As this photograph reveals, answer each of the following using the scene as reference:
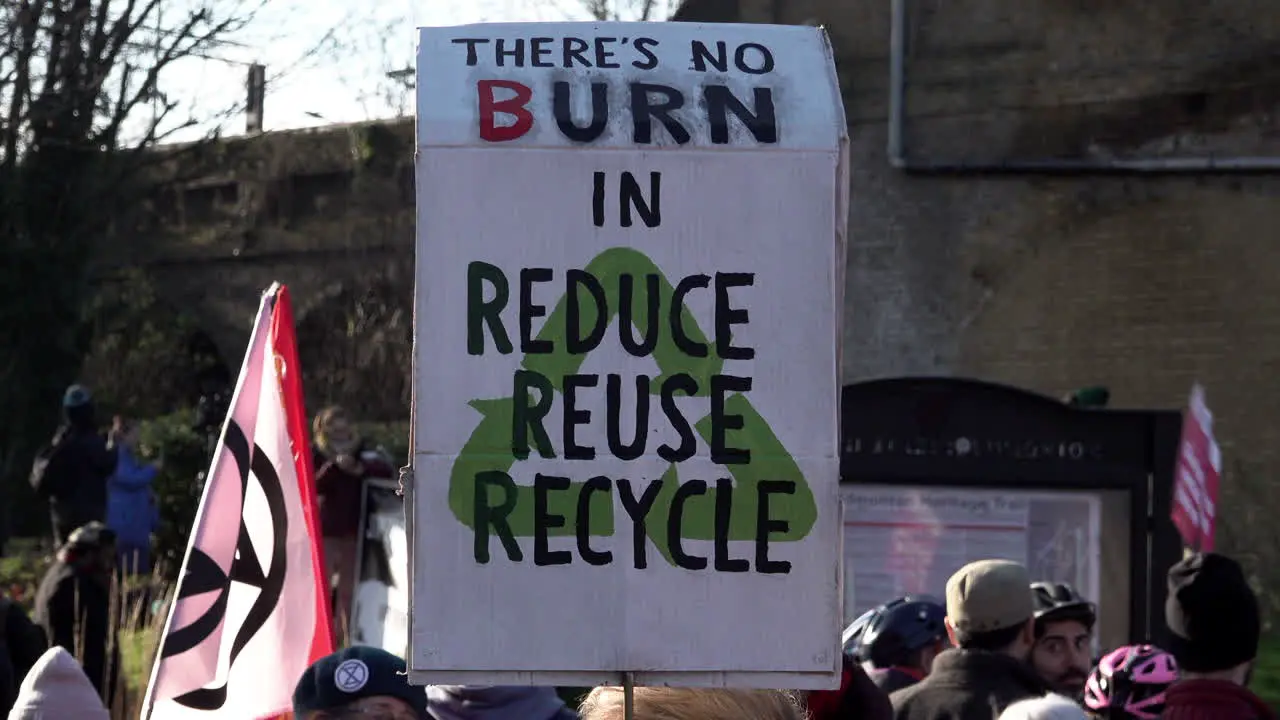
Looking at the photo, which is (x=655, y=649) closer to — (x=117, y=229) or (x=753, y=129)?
(x=753, y=129)

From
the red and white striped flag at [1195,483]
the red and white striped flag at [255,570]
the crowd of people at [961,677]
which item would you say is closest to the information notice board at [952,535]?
the red and white striped flag at [1195,483]

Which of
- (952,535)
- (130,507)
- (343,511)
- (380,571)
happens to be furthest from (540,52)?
(130,507)

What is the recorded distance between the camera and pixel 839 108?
345 centimetres

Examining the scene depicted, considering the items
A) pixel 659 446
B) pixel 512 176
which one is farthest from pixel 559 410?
pixel 512 176

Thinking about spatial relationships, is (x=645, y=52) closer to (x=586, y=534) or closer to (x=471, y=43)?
(x=471, y=43)

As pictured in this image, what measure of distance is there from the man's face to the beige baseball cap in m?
0.73

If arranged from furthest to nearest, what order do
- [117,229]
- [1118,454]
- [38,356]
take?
[117,229], [38,356], [1118,454]

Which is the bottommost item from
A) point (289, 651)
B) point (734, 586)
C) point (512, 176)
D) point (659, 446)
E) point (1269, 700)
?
point (1269, 700)

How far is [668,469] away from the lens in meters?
3.30

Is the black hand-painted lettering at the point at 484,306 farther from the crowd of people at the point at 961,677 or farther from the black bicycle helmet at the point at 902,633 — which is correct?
the black bicycle helmet at the point at 902,633

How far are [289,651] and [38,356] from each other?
15.2 metres

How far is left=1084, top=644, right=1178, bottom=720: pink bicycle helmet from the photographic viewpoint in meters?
5.07

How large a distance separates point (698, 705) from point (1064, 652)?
2.97m

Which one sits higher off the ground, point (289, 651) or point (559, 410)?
point (559, 410)
